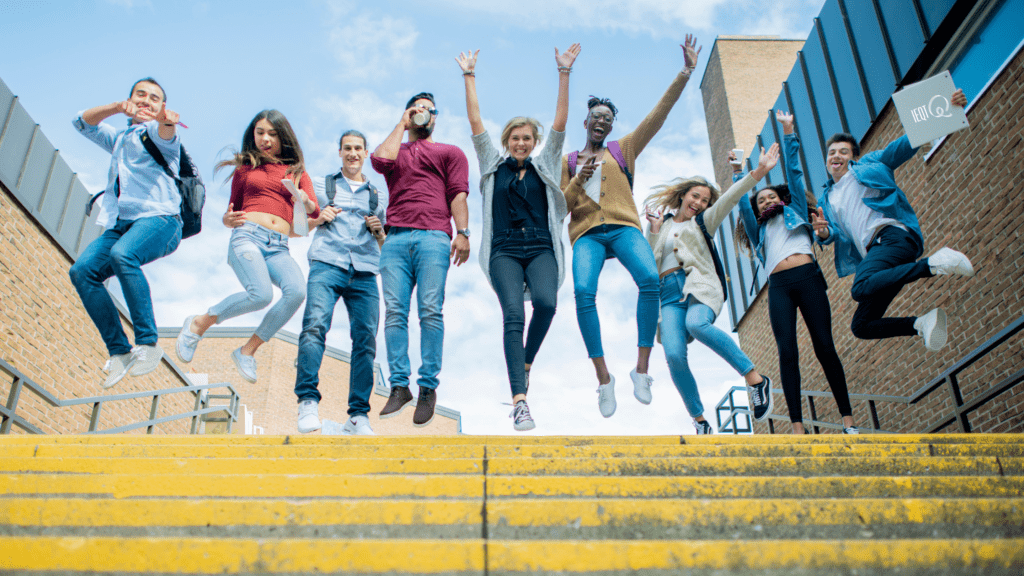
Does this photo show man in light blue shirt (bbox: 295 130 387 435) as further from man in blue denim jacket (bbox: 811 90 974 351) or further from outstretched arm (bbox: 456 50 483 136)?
man in blue denim jacket (bbox: 811 90 974 351)

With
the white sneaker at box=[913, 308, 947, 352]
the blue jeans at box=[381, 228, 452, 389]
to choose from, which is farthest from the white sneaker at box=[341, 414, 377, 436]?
the white sneaker at box=[913, 308, 947, 352]

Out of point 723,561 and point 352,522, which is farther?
point 352,522

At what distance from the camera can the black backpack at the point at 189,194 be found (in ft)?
14.8

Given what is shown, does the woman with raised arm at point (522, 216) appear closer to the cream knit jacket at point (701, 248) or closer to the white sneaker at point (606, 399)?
the white sneaker at point (606, 399)

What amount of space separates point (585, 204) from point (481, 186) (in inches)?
30.5

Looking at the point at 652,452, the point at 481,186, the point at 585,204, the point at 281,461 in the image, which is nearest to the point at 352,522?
the point at 281,461

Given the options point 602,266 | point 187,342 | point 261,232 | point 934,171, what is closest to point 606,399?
point 602,266

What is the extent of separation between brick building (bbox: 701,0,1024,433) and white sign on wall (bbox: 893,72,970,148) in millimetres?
1559

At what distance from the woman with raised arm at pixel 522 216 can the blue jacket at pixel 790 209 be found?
1372 mm

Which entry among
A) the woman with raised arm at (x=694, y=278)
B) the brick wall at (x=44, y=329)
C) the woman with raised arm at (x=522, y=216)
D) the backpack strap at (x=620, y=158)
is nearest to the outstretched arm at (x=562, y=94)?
the woman with raised arm at (x=522, y=216)

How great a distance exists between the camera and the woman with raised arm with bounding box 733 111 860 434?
167 inches

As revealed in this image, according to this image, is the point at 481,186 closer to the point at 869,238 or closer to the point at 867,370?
the point at 869,238

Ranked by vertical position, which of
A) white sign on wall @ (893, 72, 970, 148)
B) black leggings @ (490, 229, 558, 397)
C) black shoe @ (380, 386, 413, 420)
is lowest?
black shoe @ (380, 386, 413, 420)

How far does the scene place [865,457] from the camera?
8.30ft
